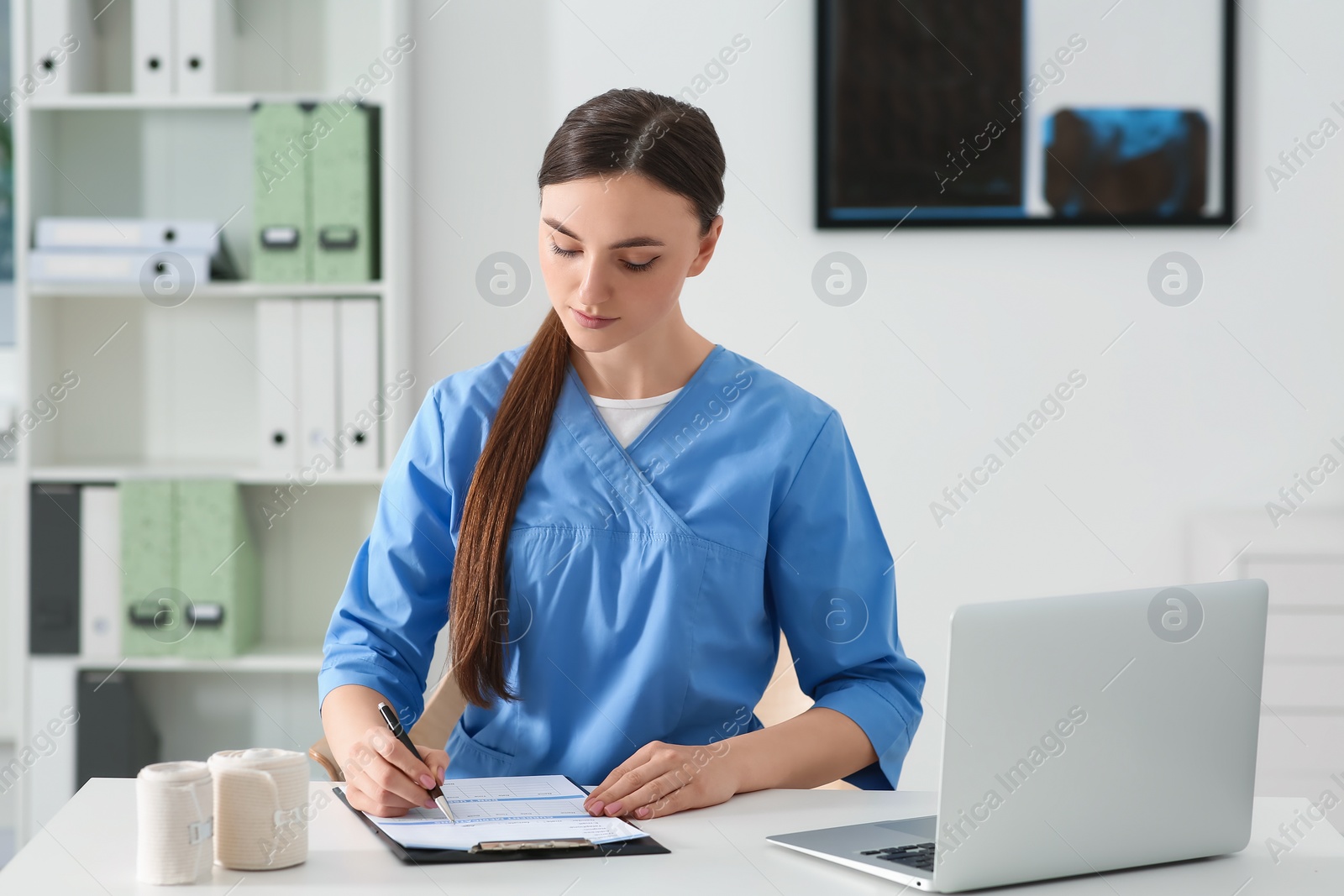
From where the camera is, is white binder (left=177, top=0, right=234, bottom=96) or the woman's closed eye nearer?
the woman's closed eye

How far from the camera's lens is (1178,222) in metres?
2.59

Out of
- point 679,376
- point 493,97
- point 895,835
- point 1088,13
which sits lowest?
point 895,835

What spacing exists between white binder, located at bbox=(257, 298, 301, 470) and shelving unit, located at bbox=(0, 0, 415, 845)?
0.23 ft

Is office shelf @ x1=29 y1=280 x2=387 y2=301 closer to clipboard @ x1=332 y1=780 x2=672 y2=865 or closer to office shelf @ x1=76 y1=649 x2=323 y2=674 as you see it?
office shelf @ x1=76 y1=649 x2=323 y2=674

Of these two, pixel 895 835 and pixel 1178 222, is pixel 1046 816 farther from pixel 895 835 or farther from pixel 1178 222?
pixel 1178 222

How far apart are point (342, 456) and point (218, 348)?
45 cm

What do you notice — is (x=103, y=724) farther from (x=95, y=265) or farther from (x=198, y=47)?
(x=198, y=47)

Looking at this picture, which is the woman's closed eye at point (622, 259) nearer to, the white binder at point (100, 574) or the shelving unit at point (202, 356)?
the shelving unit at point (202, 356)

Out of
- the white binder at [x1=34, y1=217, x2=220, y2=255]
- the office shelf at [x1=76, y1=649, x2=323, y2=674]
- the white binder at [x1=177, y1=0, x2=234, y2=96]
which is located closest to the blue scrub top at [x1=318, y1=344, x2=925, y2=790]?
the office shelf at [x1=76, y1=649, x2=323, y2=674]

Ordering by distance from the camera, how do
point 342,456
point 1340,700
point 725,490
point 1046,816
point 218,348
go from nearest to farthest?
1. point 1046,816
2. point 725,490
3. point 1340,700
4. point 342,456
5. point 218,348

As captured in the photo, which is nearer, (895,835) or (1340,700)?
(895,835)

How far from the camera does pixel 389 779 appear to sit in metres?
1.06

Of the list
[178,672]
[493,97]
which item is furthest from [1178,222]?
[178,672]

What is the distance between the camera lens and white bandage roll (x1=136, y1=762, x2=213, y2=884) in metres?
0.91
